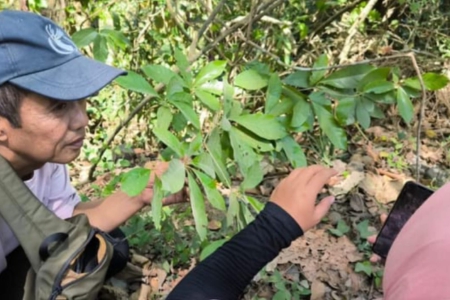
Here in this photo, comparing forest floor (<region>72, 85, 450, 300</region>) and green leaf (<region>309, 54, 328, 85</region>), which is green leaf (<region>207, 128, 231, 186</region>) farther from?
forest floor (<region>72, 85, 450, 300</region>)

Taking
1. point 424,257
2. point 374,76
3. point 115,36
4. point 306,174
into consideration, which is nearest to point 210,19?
point 115,36

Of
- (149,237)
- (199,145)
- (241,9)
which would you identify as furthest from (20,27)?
(241,9)

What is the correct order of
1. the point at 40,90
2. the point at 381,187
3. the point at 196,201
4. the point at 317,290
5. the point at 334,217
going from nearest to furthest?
1. the point at 40,90
2. the point at 196,201
3. the point at 317,290
4. the point at 334,217
5. the point at 381,187

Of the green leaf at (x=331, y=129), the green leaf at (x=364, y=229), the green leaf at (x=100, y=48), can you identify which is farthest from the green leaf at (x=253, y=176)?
the green leaf at (x=364, y=229)

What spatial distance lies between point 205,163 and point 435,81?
0.71 metres

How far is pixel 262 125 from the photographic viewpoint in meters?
1.44

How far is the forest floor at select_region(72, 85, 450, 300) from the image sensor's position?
2.08m

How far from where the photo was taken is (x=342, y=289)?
210 cm

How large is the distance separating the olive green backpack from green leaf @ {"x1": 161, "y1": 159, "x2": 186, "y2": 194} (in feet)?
0.95

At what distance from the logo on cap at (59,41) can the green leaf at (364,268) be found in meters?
1.42

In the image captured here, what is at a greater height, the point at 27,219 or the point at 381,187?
the point at 27,219

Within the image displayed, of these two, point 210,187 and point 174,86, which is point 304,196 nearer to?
Result: point 210,187

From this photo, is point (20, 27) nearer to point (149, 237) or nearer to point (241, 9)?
point (149, 237)

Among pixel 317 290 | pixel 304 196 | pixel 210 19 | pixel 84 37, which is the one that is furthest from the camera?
pixel 317 290
